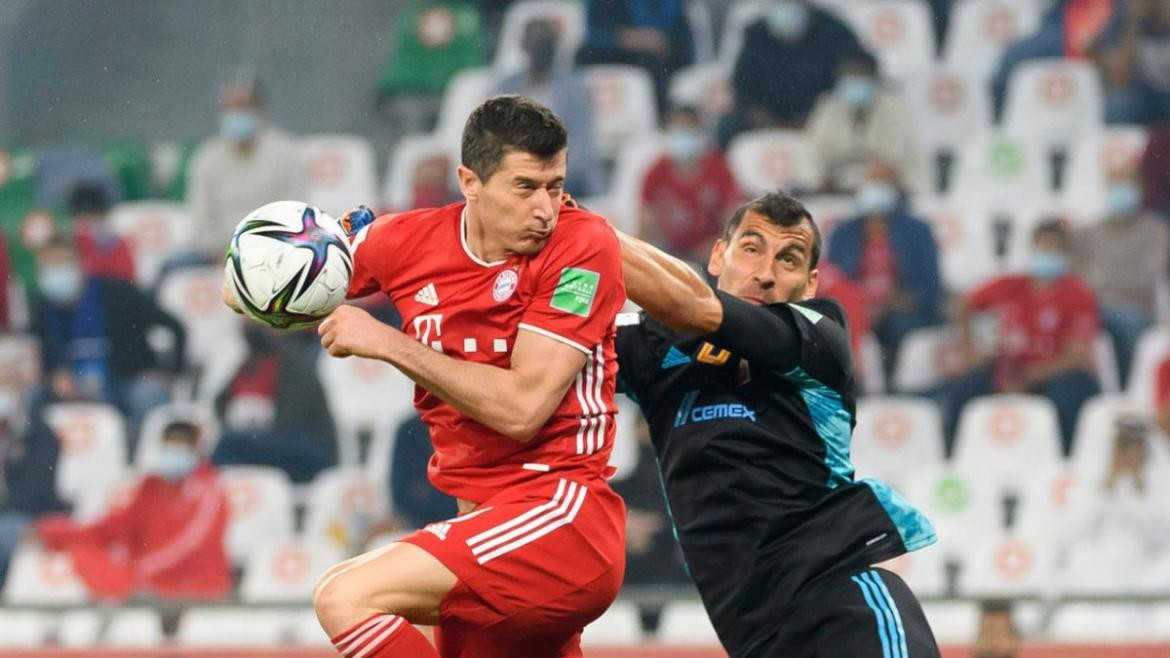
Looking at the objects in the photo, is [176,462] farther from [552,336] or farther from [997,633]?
[552,336]

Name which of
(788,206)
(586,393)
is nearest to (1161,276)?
(788,206)

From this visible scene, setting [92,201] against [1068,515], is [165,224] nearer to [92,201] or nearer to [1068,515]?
[92,201]

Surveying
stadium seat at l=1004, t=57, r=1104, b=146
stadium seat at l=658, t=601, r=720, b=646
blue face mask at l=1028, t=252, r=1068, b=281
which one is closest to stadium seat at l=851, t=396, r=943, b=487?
blue face mask at l=1028, t=252, r=1068, b=281

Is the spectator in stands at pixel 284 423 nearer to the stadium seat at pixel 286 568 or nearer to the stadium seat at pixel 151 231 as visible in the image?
the stadium seat at pixel 286 568

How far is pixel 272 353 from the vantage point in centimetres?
957

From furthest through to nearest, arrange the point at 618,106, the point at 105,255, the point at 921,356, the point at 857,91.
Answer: the point at 618,106 → the point at 857,91 → the point at 105,255 → the point at 921,356

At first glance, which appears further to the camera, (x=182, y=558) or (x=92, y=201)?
(x=92, y=201)

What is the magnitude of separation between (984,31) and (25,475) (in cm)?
628

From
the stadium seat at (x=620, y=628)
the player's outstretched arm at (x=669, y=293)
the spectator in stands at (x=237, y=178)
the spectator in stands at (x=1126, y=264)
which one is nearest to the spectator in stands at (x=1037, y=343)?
the spectator in stands at (x=1126, y=264)

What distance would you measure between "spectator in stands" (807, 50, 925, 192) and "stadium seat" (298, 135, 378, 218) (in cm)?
273

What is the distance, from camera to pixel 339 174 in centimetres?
1116

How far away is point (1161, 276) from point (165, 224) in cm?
580

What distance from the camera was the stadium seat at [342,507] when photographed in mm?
9023

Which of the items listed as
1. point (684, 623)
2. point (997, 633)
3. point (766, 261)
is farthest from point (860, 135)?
point (766, 261)
